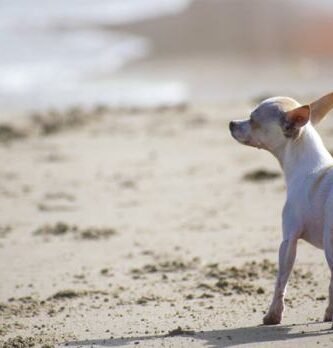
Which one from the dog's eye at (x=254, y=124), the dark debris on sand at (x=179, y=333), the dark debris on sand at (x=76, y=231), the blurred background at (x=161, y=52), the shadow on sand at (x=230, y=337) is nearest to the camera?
the shadow on sand at (x=230, y=337)

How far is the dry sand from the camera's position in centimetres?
636

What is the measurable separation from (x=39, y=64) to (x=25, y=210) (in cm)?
962

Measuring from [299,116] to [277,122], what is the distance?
208 mm

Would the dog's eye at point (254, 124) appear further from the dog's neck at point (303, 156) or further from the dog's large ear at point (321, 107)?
the dog's large ear at point (321, 107)

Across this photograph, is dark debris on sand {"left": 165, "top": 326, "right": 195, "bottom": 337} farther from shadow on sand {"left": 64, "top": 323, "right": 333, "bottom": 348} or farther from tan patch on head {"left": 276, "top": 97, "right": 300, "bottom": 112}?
tan patch on head {"left": 276, "top": 97, "right": 300, "bottom": 112}

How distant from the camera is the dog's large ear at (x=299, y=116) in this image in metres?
6.13

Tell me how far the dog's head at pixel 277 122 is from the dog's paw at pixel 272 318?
1.09 m

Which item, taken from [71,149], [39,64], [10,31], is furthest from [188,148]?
[10,31]

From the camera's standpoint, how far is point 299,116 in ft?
20.3

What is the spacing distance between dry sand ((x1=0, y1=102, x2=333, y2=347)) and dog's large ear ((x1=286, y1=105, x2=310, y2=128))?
1.25m

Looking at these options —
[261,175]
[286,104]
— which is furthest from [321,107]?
[261,175]

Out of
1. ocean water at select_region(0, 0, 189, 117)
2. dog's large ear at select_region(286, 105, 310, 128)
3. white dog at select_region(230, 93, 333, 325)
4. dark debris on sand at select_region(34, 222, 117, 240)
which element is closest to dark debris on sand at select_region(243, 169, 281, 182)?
dark debris on sand at select_region(34, 222, 117, 240)

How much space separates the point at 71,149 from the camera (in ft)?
41.3

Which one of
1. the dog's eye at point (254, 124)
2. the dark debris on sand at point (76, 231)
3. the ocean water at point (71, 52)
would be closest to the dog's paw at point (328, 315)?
Answer: the dog's eye at point (254, 124)
